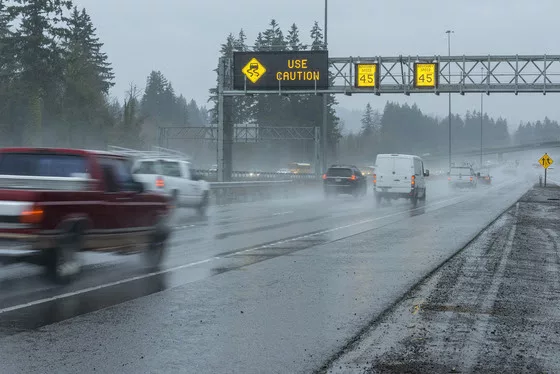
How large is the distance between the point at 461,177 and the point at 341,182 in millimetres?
26641

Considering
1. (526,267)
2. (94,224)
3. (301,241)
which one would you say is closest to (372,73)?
(301,241)

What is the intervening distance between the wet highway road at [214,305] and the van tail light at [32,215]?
2.98 ft

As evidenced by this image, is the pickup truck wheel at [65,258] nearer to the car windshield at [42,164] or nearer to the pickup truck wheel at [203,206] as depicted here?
the car windshield at [42,164]

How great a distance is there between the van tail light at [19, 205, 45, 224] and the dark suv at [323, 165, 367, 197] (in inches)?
1295

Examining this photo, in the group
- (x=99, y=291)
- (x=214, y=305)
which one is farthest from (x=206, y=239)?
(x=214, y=305)

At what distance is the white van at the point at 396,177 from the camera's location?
36.3m

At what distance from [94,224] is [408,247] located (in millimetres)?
7588

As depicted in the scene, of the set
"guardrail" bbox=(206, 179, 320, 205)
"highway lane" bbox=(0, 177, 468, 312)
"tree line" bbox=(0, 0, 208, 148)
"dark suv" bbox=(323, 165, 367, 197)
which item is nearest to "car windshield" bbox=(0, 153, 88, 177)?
"highway lane" bbox=(0, 177, 468, 312)

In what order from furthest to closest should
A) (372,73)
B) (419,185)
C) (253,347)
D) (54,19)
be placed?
(54,19) < (372,73) < (419,185) < (253,347)

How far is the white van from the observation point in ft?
119

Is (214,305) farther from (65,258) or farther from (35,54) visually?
(35,54)

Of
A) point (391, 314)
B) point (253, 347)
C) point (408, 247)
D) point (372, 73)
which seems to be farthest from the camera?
point (372, 73)

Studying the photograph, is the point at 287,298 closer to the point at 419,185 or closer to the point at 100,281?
the point at 100,281

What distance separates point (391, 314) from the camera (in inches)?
349
